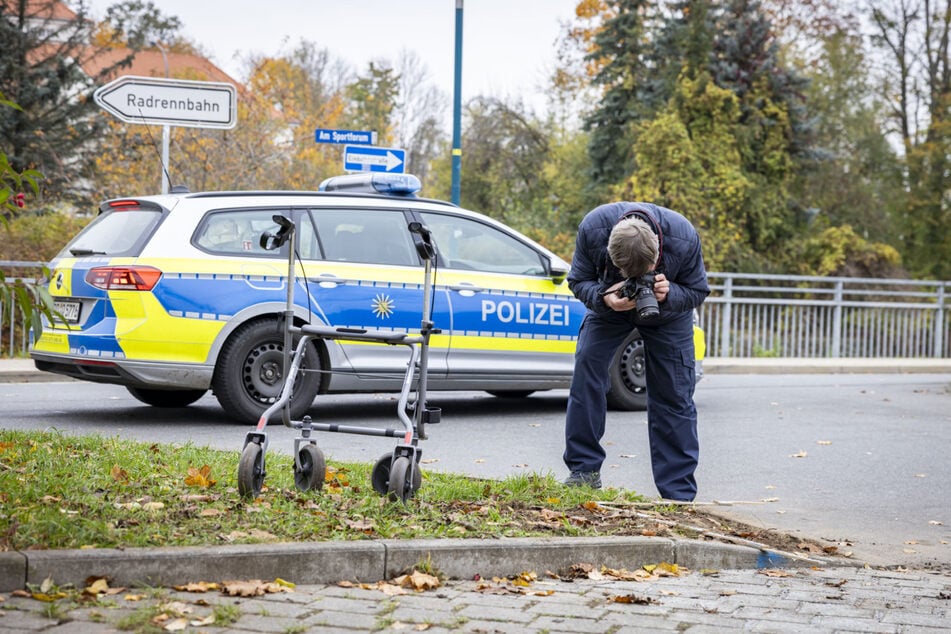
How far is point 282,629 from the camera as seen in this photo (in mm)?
3686

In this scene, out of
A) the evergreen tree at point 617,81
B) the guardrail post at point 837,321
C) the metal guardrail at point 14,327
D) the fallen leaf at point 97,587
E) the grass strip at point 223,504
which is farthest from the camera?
the evergreen tree at point 617,81

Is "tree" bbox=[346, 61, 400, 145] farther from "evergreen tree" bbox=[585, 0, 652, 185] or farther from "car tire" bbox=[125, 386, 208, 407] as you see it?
"car tire" bbox=[125, 386, 208, 407]

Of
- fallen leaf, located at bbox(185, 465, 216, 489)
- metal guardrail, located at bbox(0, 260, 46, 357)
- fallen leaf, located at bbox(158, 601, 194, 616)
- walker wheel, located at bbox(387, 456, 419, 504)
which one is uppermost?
metal guardrail, located at bbox(0, 260, 46, 357)

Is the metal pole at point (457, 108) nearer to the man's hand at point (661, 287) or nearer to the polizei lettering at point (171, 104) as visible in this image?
the polizei lettering at point (171, 104)

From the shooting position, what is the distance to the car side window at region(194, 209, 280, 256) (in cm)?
902

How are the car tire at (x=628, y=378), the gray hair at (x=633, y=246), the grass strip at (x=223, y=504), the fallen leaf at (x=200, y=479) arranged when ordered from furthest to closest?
the car tire at (x=628, y=378) < the gray hair at (x=633, y=246) < the fallen leaf at (x=200, y=479) < the grass strip at (x=223, y=504)

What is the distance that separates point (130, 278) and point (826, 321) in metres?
14.7

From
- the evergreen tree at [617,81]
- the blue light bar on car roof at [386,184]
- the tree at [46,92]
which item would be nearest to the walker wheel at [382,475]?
the blue light bar on car roof at [386,184]

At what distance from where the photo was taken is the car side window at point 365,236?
956 centimetres

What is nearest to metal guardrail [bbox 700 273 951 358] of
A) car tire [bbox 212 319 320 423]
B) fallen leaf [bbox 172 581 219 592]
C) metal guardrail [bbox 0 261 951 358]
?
metal guardrail [bbox 0 261 951 358]

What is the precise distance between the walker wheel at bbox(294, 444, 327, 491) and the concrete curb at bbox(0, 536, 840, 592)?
1019mm

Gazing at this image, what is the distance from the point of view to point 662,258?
20.2 feet

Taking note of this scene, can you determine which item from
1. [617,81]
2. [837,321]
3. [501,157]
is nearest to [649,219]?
[837,321]

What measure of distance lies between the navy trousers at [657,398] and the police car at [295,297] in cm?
256
